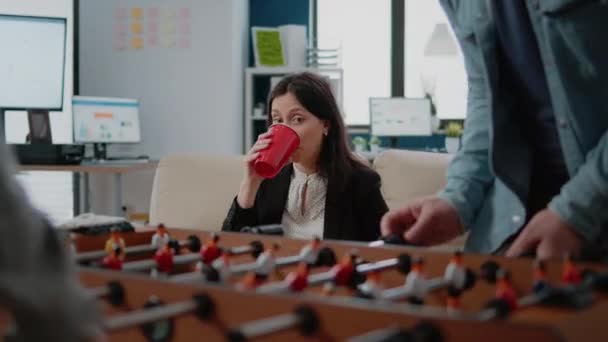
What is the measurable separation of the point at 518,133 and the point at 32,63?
3.68 meters

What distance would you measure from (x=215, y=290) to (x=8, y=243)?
30 centimetres

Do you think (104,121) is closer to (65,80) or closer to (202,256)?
(65,80)

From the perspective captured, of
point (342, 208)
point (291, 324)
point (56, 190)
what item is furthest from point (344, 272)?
point (56, 190)

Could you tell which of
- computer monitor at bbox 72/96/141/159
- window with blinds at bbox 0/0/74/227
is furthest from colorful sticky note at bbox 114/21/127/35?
computer monitor at bbox 72/96/141/159

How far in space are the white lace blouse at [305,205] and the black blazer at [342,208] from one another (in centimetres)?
3

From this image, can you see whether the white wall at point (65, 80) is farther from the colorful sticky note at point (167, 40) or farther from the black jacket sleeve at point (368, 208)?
the black jacket sleeve at point (368, 208)

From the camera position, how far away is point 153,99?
5.16 metres

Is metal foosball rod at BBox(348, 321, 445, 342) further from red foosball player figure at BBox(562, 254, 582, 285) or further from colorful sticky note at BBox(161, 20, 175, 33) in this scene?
colorful sticky note at BBox(161, 20, 175, 33)

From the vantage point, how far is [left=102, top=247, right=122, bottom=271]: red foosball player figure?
1.17m

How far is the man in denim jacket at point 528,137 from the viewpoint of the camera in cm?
110

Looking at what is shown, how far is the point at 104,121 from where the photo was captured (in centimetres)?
467

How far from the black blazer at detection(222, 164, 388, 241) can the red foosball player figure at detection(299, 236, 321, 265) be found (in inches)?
47.2

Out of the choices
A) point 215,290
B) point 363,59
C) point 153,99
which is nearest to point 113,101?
point 153,99

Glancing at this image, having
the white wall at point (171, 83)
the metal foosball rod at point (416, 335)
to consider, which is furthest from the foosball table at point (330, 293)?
the white wall at point (171, 83)
